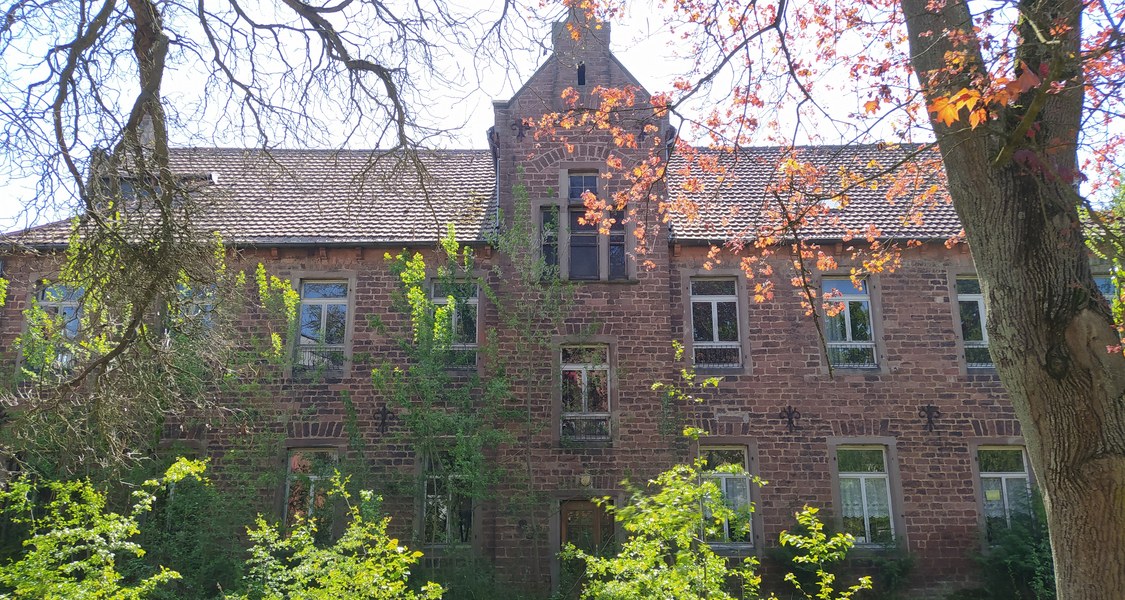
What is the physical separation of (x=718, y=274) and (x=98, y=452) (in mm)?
10108

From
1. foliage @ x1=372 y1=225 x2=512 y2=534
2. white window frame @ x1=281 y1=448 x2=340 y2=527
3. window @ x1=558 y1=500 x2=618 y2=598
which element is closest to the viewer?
foliage @ x1=372 y1=225 x2=512 y2=534

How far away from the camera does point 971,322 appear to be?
46.5ft

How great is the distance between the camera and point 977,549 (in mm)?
12930

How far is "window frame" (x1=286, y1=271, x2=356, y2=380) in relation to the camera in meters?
13.7

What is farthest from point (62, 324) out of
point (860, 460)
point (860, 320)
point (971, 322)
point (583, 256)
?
point (971, 322)

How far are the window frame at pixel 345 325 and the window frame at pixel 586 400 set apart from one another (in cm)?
360

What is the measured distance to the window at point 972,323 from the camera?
1391 cm

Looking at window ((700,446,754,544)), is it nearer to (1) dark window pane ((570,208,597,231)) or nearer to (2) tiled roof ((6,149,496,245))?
(1) dark window pane ((570,208,597,231))

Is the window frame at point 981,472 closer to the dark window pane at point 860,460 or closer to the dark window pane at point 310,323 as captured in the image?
the dark window pane at point 860,460

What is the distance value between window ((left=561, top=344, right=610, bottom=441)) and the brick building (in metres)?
0.03

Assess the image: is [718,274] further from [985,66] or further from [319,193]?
[985,66]

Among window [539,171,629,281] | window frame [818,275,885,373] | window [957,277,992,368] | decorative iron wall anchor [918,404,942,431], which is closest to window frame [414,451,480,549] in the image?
window [539,171,629,281]

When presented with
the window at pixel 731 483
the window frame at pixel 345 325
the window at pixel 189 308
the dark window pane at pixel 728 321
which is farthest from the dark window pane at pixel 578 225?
the window at pixel 189 308

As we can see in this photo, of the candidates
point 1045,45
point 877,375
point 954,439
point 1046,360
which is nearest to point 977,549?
point 954,439
